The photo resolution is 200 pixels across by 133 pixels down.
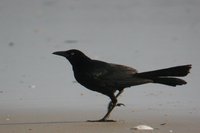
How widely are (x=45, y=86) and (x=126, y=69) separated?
1647 millimetres

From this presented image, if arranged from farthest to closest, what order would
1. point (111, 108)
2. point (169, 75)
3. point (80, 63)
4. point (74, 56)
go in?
1. point (74, 56)
2. point (80, 63)
3. point (111, 108)
4. point (169, 75)

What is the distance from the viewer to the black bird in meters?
8.57

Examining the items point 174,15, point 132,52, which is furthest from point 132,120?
point 174,15

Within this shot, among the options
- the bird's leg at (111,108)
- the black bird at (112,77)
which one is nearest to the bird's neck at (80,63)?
the black bird at (112,77)

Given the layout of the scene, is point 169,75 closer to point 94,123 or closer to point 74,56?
point 94,123

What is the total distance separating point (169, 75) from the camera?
855 cm

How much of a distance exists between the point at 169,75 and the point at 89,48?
4.03 metres

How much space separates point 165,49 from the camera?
12.4m

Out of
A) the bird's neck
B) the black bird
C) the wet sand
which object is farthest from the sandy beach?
the bird's neck

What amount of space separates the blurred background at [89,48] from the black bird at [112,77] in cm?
40

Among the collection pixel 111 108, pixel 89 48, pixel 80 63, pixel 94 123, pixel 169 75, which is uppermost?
pixel 89 48

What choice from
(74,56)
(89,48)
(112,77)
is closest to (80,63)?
(74,56)

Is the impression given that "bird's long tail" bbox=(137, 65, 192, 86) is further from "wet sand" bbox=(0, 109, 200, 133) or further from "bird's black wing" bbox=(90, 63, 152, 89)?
"wet sand" bbox=(0, 109, 200, 133)

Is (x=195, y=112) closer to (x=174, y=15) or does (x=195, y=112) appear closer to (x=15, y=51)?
(x=15, y=51)
